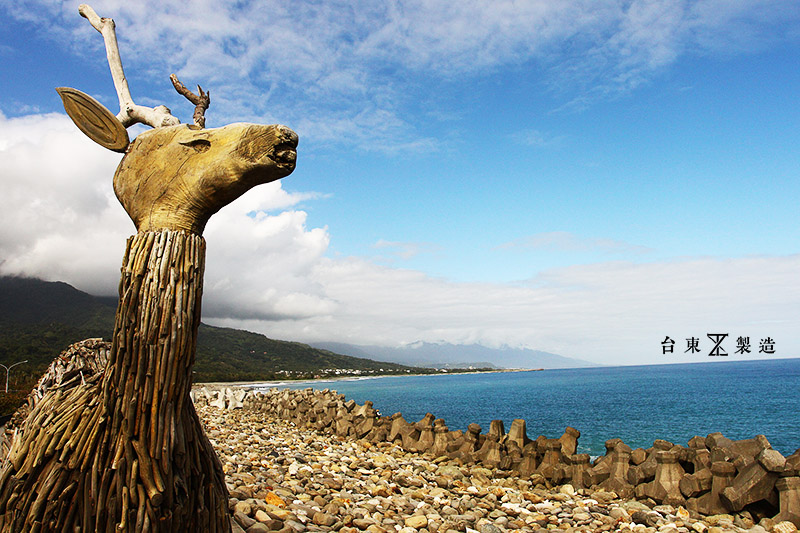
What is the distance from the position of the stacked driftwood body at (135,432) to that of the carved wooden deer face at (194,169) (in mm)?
158

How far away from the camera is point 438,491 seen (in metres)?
8.03

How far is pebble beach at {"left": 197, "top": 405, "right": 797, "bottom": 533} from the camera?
6.04 m

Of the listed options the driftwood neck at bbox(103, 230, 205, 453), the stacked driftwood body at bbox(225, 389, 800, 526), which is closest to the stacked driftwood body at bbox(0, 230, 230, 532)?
the driftwood neck at bbox(103, 230, 205, 453)

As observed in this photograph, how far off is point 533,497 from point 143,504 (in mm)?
6770

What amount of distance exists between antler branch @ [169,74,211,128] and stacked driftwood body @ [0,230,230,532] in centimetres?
89

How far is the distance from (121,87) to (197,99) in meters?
0.65

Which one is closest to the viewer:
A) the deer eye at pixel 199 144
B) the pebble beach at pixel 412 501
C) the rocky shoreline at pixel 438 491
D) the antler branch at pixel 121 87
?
the deer eye at pixel 199 144

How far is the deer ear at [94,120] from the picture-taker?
2.75 metres

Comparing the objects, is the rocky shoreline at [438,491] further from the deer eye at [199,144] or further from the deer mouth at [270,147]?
the deer mouth at [270,147]

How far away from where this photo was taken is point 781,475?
675 cm

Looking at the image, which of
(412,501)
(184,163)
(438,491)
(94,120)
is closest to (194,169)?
(184,163)

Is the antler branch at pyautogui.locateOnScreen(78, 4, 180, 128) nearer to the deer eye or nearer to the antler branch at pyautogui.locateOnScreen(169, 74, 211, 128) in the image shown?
the antler branch at pyautogui.locateOnScreen(169, 74, 211, 128)

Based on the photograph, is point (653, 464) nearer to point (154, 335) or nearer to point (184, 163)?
point (154, 335)

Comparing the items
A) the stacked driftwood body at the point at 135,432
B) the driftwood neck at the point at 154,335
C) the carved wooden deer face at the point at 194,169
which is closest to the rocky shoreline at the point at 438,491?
the stacked driftwood body at the point at 135,432
